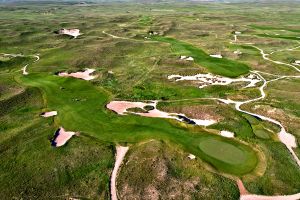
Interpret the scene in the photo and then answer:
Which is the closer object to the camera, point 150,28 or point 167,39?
point 167,39

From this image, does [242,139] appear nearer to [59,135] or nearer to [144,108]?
[144,108]

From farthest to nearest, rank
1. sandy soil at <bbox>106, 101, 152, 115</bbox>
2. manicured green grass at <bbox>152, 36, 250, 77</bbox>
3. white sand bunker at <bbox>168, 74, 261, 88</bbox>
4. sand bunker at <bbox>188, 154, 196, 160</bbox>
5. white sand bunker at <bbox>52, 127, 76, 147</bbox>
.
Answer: manicured green grass at <bbox>152, 36, 250, 77</bbox> → white sand bunker at <bbox>168, 74, 261, 88</bbox> → sandy soil at <bbox>106, 101, 152, 115</bbox> → white sand bunker at <bbox>52, 127, 76, 147</bbox> → sand bunker at <bbox>188, 154, 196, 160</bbox>

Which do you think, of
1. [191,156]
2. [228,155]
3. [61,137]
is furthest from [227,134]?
[61,137]

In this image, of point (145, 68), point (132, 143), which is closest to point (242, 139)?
point (132, 143)

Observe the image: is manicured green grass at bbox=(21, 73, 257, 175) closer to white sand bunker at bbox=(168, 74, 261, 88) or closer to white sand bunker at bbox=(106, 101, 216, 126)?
white sand bunker at bbox=(106, 101, 216, 126)

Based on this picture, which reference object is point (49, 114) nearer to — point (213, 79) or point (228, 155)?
point (228, 155)

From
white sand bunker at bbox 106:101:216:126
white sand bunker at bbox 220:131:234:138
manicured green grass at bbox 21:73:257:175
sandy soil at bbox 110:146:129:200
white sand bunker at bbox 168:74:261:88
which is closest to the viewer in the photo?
sandy soil at bbox 110:146:129:200

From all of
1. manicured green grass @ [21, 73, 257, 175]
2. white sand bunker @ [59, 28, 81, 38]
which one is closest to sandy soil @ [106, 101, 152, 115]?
manicured green grass @ [21, 73, 257, 175]
